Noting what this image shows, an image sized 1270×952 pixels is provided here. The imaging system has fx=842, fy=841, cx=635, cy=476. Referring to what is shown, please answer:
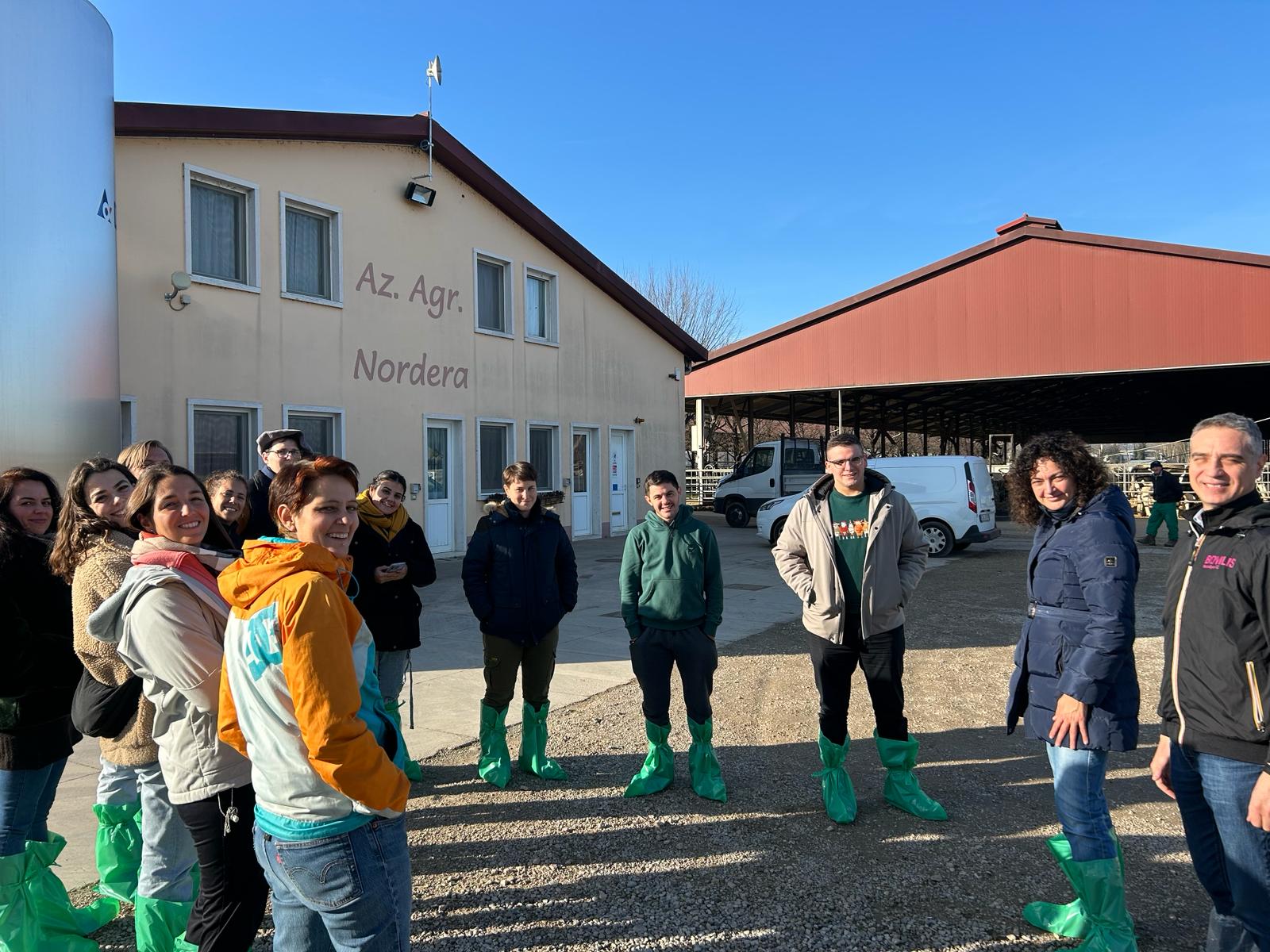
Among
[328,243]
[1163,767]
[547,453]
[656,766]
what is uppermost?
[328,243]

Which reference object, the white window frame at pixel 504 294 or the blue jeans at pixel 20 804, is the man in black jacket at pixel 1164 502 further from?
the blue jeans at pixel 20 804

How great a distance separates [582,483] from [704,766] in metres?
12.9

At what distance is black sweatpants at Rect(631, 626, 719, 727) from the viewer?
4.41 metres

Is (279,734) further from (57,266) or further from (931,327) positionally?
(931,327)

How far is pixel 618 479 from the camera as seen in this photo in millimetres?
18156

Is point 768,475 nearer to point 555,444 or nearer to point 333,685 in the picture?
point 555,444

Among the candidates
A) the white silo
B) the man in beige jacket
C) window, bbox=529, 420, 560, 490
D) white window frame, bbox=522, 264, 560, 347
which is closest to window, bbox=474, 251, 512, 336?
white window frame, bbox=522, 264, 560, 347

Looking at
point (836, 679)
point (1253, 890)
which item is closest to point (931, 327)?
point (836, 679)

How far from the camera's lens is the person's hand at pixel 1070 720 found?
9.18ft

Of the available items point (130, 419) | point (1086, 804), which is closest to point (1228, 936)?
point (1086, 804)

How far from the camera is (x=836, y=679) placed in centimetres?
416

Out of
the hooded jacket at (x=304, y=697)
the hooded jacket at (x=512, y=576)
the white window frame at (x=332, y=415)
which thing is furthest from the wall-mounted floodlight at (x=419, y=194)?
the hooded jacket at (x=304, y=697)

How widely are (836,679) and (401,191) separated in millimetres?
11557

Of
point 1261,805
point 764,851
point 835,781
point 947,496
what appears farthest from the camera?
point 947,496
